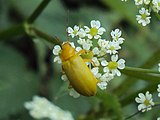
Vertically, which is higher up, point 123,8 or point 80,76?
point 123,8

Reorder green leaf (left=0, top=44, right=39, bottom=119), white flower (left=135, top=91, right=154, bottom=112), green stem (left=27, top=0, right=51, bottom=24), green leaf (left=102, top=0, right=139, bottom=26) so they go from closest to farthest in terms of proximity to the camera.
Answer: white flower (left=135, top=91, right=154, bottom=112), green stem (left=27, top=0, right=51, bottom=24), green leaf (left=0, top=44, right=39, bottom=119), green leaf (left=102, top=0, right=139, bottom=26)

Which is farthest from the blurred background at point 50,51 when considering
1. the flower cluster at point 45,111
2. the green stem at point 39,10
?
the green stem at point 39,10

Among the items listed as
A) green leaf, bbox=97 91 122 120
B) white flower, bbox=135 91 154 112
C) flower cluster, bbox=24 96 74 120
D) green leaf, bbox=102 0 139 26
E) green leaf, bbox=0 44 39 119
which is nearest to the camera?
white flower, bbox=135 91 154 112

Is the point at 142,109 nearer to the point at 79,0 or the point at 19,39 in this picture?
the point at 19,39

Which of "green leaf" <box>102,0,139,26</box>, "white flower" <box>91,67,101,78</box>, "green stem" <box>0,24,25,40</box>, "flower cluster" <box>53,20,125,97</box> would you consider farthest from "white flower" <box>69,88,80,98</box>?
"green leaf" <box>102,0,139,26</box>

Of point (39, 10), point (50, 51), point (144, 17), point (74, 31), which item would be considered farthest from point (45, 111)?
point (50, 51)

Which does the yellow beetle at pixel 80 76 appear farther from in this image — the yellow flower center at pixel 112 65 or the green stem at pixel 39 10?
the green stem at pixel 39 10

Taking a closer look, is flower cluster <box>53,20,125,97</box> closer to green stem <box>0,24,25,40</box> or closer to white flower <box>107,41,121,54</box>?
white flower <box>107,41,121,54</box>

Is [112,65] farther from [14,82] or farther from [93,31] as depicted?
[14,82]
